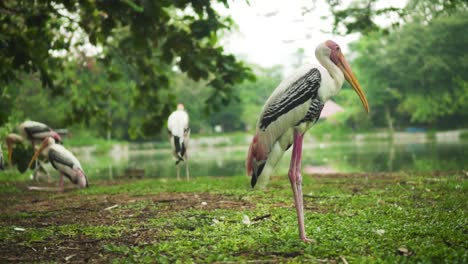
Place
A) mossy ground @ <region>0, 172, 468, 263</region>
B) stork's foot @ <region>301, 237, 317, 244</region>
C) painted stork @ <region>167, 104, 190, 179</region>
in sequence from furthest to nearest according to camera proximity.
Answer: painted stork @ <region>167, 104, 190, 179</region>
stork's foot @ <region>301, 237, 317, 244</region>
mossy ground @ <region>0, 172, 468, 263</region>

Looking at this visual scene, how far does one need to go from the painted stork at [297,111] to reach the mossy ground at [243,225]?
47 cm

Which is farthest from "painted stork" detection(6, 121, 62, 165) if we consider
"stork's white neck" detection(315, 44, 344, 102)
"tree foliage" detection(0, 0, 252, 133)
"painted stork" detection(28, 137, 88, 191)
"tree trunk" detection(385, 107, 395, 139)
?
"tree trunk" detection(385, 107, 395, 139)

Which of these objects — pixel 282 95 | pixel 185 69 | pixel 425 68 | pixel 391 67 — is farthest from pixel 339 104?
pixel 282 95

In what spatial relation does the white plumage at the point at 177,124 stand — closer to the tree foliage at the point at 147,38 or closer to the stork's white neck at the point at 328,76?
the tree foliage at the point at 147,38

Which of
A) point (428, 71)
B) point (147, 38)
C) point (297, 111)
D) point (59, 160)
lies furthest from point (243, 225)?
point (428, 71)

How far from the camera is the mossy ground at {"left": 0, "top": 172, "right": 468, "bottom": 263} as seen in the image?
11.1 ft

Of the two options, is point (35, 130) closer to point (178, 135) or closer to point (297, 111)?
point (178, 135)

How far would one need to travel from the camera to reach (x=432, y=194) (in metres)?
5.98

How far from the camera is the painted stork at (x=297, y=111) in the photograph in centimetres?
382

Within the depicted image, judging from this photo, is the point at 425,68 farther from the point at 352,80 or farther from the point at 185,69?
the point at 352,80

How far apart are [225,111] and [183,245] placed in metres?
43.8

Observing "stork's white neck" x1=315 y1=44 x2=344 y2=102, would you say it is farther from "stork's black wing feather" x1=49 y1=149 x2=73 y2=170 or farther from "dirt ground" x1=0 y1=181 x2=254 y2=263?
"stork's black wing feather" x1=49 y1=149 x2=73 y2=170

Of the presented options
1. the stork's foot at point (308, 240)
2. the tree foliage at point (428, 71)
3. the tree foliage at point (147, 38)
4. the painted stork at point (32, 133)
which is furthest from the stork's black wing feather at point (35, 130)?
the tree foliage at point (428, 71)

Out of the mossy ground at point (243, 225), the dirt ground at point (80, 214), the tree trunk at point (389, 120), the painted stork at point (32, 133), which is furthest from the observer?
the tree trunk at point (389, 120)
